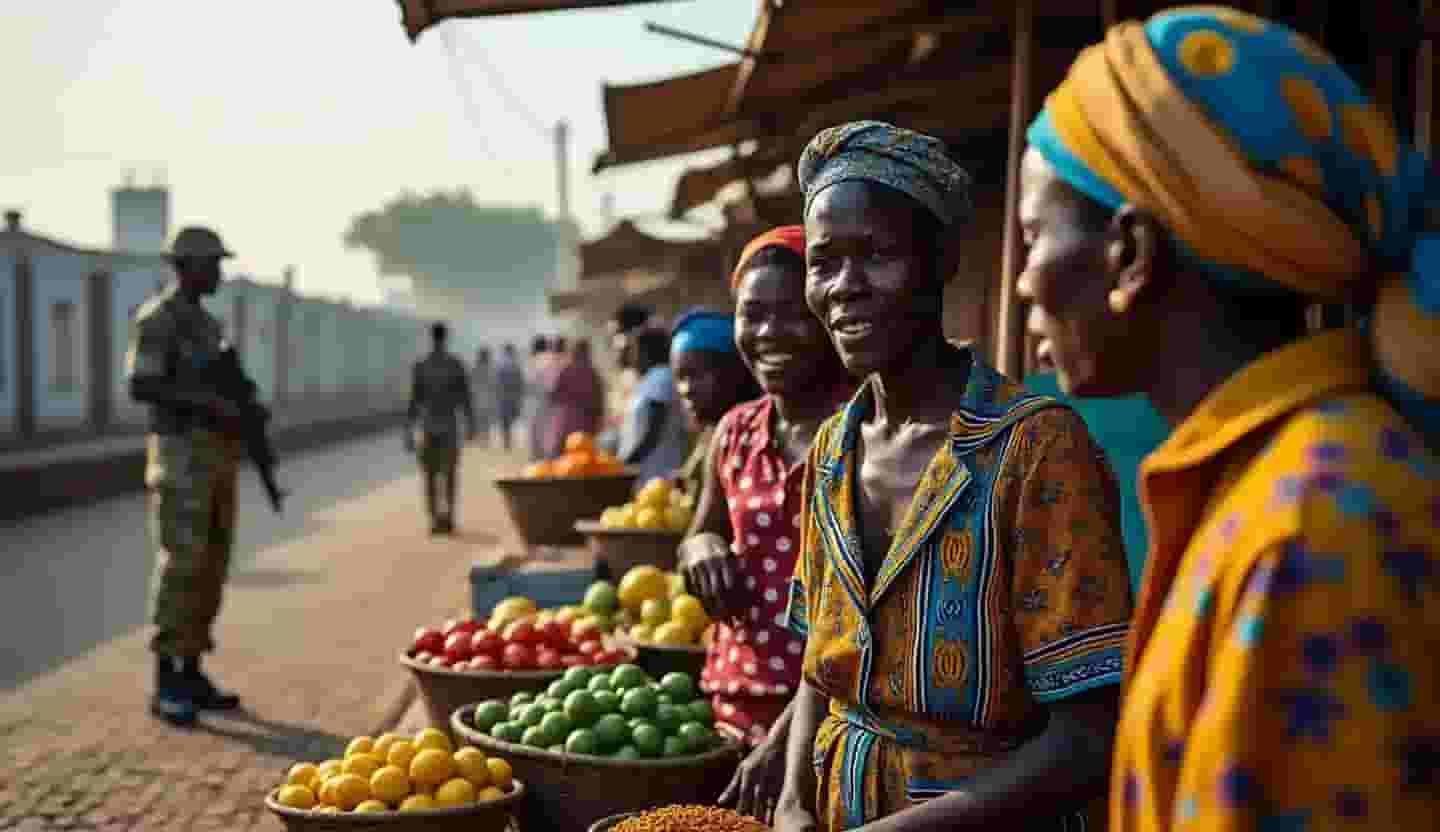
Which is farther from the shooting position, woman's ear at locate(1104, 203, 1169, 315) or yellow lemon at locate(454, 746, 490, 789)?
yellow lemon at locate(454, 746, 490, 789)

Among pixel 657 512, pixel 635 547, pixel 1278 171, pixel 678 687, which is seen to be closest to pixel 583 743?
pixel 678 687

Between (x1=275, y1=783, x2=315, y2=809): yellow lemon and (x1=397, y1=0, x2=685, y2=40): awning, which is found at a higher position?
(x1=397, y1=0, x2=685, y2=40): awning

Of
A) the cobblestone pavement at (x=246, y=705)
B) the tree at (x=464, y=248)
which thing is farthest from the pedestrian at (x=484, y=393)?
the tree at (x=464, y=248)

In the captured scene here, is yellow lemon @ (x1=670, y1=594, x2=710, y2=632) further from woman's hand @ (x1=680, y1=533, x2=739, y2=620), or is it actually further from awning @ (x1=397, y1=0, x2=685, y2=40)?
awning @ (x1=397, y1=0, x2=685, y2=40)

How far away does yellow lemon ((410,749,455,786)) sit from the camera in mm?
4348

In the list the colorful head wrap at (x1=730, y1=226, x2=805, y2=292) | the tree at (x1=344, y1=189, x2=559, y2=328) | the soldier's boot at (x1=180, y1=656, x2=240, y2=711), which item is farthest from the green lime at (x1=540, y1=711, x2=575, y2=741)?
the tree at (x1=344, y1=189, x2=559, y2=328)

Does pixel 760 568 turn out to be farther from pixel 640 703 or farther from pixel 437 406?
pixel 437 406

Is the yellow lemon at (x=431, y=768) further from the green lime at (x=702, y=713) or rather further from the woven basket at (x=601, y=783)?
the green lime at (x=702, y=713)

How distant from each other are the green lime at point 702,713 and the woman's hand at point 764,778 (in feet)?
4.81

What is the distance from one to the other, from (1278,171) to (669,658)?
160 inches

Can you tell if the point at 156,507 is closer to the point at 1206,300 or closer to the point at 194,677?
the point at 194,677

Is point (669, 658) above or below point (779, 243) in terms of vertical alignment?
below

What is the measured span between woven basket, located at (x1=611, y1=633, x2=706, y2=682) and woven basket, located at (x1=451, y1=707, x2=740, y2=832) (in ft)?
3.09

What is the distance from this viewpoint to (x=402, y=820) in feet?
13.7
